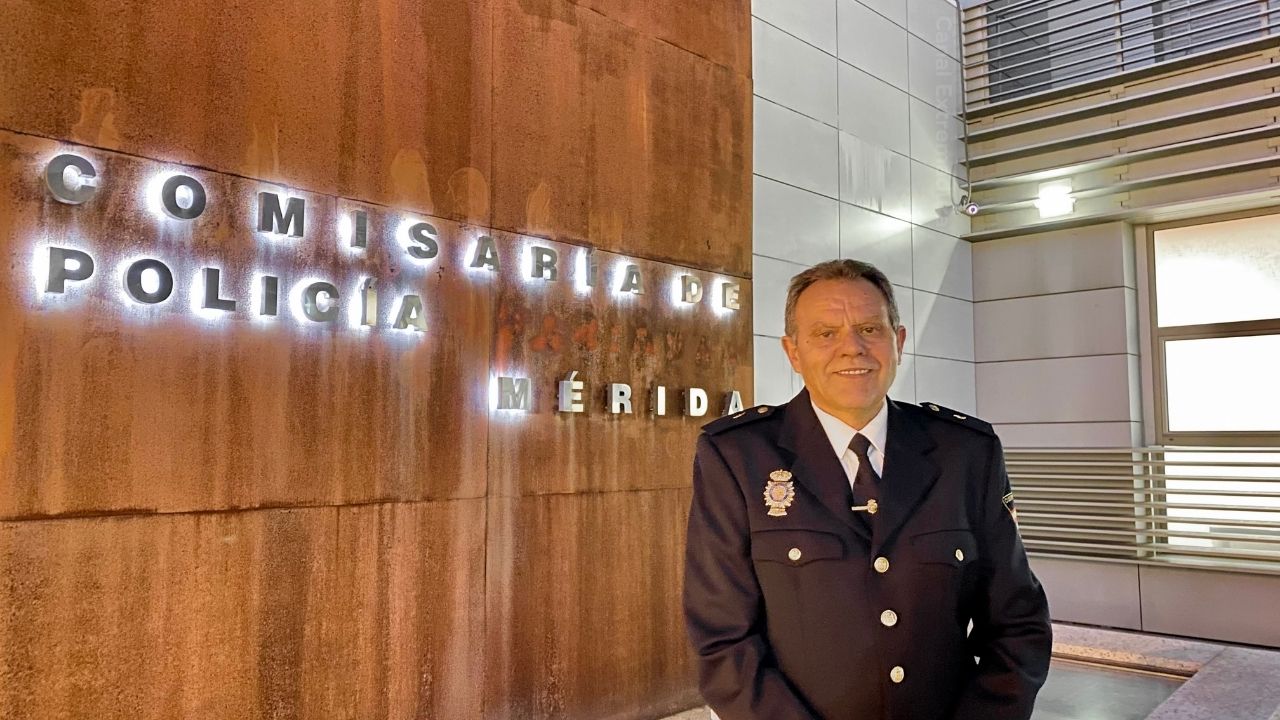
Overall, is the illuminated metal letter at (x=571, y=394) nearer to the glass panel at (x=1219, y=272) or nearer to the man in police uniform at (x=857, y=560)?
the man in police uniform at (x=857, y=560)

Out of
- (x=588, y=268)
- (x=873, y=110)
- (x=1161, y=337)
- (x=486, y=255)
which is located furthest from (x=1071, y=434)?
(x=486, y=255)

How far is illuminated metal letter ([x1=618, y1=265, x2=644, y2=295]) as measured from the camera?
4.48m

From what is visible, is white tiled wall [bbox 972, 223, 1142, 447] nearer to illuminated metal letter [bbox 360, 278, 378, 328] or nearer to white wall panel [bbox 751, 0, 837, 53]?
white wall panel [bbox 751, 0, 837, 53]

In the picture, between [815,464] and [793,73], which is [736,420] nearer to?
[815,464]

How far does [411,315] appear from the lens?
361cm

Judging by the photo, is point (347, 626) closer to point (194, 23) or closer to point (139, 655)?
point (139, 655)

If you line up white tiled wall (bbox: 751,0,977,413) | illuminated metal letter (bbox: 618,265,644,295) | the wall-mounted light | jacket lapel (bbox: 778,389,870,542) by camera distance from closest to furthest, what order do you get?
1. jacket lapel (bbox: 778,389,870,542)
2. illuminated metal letter (bbox: 618,265,644,295)
3. white tiled wall (bbox: 751,0,977,413)
4. the wall-mounted light

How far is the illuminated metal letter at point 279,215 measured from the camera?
127 inches

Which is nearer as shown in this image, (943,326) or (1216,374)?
(1216,374)

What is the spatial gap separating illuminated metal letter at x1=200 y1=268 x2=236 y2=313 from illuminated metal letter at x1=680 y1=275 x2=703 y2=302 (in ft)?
7.57

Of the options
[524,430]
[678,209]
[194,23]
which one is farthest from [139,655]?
[678,209]

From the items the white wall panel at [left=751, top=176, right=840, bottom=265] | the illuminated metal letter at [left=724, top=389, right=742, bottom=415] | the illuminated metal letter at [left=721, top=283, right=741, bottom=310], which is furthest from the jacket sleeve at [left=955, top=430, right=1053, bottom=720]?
the white wall panel at [left=751, top=176, right=840, bottom=265]

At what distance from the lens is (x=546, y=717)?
13.1 ft

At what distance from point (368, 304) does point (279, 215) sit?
45cm
